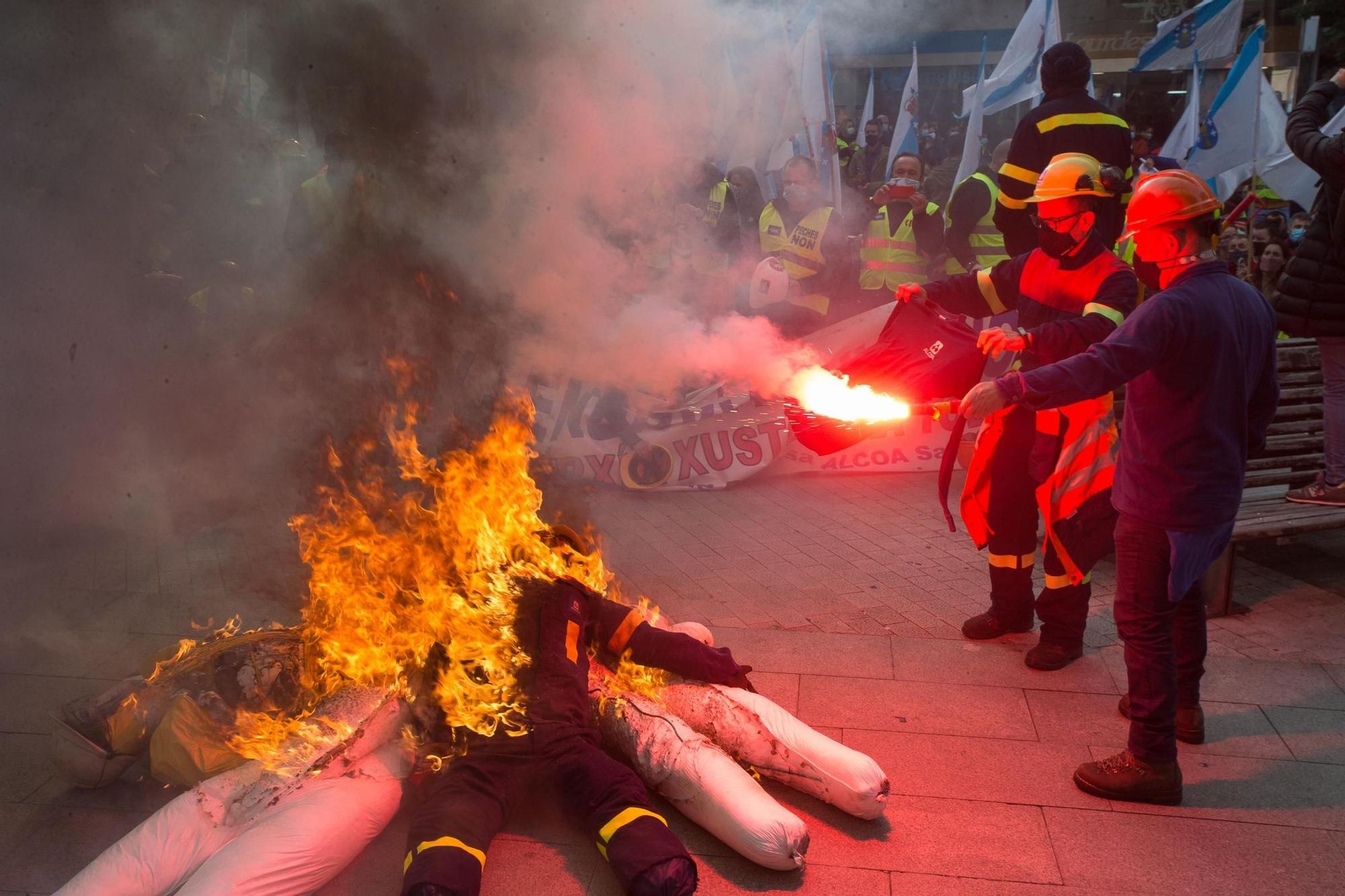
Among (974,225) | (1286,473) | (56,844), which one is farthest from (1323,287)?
(56,844)

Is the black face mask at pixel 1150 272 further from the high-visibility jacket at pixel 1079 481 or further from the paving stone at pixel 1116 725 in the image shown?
the paving stone at pixel 1116 725

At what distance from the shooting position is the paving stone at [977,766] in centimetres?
346

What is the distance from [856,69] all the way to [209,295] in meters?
14.9

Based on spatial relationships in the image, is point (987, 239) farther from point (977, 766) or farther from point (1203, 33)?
point (977, 766)

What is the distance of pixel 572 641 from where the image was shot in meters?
3.62

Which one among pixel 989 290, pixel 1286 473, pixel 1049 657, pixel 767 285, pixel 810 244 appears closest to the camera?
pixel 1049 657

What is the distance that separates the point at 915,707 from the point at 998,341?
1.52 metres

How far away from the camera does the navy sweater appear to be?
10.2 feet

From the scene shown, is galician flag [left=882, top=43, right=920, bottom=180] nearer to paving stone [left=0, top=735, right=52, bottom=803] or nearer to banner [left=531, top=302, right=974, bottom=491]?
banner [left=531, top=302, right=974, bottom=491]

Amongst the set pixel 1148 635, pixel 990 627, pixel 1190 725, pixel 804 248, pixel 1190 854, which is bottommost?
pixel 1190 854

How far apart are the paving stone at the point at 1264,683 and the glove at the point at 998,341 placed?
1.60 meters

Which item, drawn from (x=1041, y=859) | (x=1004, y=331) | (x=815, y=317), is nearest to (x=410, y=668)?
(x=1041, y=859)

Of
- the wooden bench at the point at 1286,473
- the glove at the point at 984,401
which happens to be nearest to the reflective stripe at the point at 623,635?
the glove at the point at 984,401

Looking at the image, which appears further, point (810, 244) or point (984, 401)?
point (810, 244)
